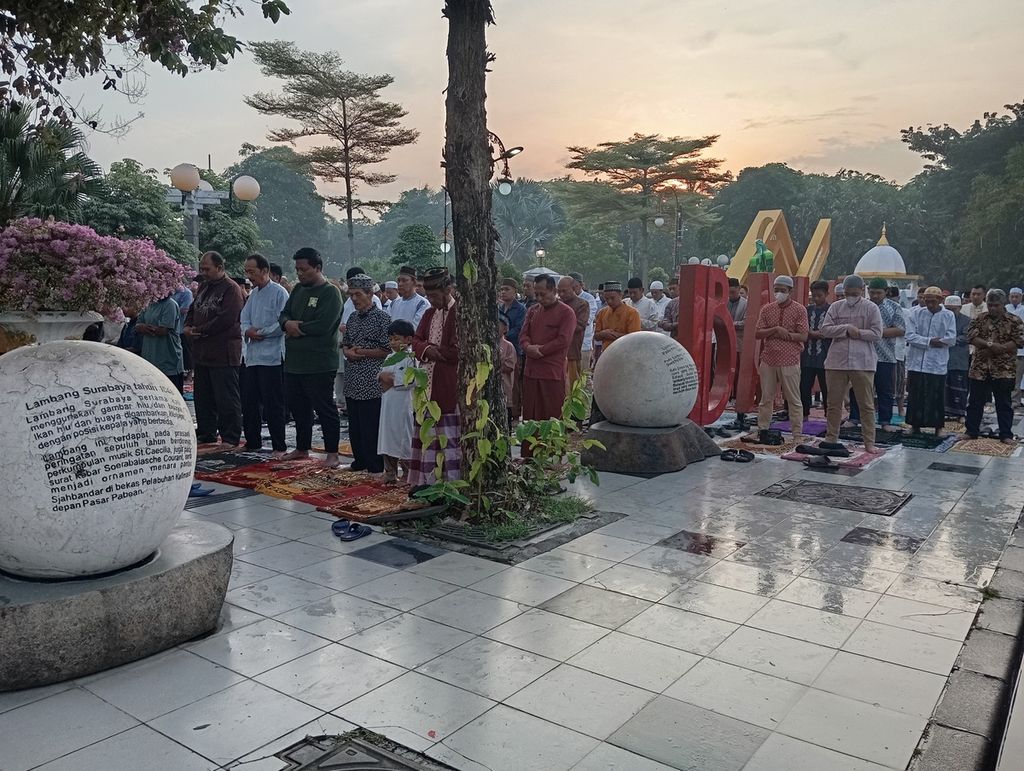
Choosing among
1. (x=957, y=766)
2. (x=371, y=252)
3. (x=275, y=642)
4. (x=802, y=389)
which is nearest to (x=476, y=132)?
(x=275, y=642)

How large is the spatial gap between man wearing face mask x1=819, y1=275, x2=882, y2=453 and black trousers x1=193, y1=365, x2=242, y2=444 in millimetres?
6484

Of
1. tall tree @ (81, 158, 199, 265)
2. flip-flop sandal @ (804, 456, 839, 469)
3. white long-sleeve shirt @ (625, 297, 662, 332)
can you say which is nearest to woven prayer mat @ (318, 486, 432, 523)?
flip-flop sandal @ (804, 456, 839, 469)

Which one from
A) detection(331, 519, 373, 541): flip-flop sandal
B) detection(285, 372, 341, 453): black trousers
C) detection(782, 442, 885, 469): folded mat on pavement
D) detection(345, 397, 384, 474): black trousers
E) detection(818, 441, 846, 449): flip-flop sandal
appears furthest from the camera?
detection(818, 441, 846, 449): flip-flop sandal

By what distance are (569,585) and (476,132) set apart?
3367 mm

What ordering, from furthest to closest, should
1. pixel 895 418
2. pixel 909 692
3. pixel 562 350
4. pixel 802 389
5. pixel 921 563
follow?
pixel 895 418, pixel 802 389, pixel 562 350, pixel 921 563, pixel 909 692

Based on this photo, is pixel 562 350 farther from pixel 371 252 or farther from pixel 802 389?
pixel 371 252

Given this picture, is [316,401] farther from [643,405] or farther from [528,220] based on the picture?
[528,220]

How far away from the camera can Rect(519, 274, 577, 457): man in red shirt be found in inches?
319

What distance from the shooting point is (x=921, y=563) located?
5.46m

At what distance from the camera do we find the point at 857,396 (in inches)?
362

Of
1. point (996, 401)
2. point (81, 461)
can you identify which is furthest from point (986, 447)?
point (81, 461)

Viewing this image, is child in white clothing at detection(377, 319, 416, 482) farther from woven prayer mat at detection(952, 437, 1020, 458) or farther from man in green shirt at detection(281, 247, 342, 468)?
woven prayer mat at detection(952, 437, 1020, 458)

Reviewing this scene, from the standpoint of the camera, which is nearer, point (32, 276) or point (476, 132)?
point (32, 276)

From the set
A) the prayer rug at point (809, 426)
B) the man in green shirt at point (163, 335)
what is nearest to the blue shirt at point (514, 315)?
the prayer rug at point (809, 426)
